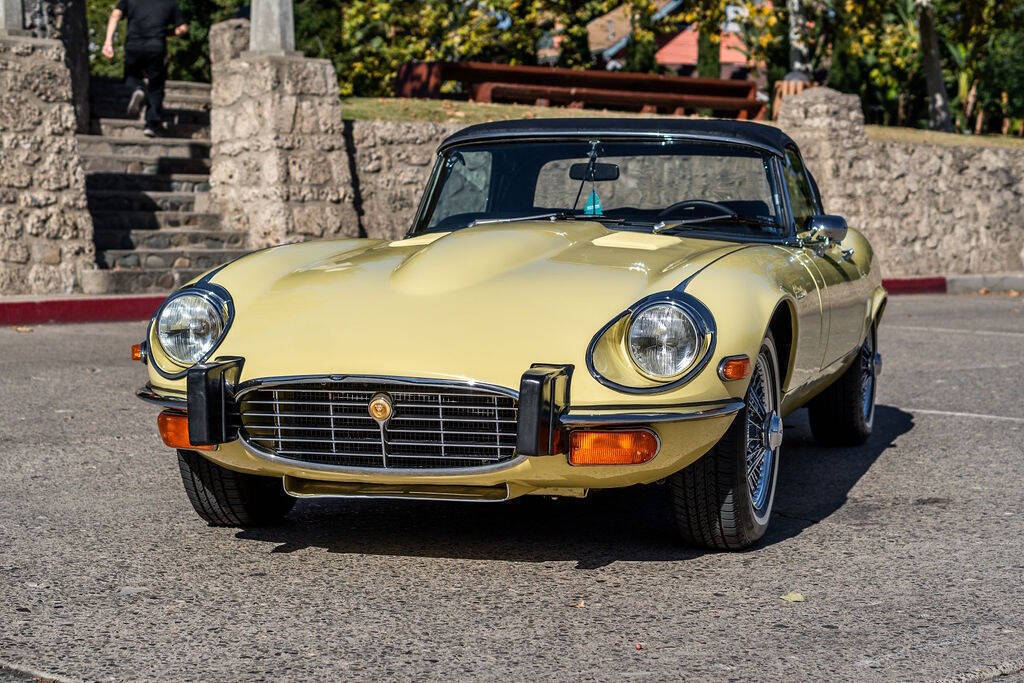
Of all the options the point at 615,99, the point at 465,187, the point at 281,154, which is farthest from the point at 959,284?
the point at 465,187

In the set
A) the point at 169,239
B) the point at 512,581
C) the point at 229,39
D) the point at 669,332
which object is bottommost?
the point at 169,239

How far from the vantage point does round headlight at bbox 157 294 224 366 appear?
4.59 m

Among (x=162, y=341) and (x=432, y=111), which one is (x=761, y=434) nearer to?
(x=162, y=341)

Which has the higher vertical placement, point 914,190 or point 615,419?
point 615,419

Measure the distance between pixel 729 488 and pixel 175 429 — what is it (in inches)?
66.1

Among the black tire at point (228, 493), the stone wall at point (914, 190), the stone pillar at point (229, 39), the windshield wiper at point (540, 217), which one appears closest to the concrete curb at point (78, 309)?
the stone pillar at point (229, 39)

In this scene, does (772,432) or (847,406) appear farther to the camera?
(847,406)

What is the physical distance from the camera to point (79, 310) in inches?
492

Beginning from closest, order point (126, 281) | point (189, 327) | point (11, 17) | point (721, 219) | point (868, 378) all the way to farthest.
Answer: point (189, 327), point (721, 219), point (868, 378), point (126, 281), point (11, 17)

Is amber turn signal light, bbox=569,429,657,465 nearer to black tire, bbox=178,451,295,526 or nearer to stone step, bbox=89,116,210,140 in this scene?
black tire, bbox=178,451,295,526

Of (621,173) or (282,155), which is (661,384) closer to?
(621,173)

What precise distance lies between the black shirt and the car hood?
35.3ft

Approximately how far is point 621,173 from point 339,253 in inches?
44.5

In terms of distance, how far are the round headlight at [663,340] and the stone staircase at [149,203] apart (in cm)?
985
